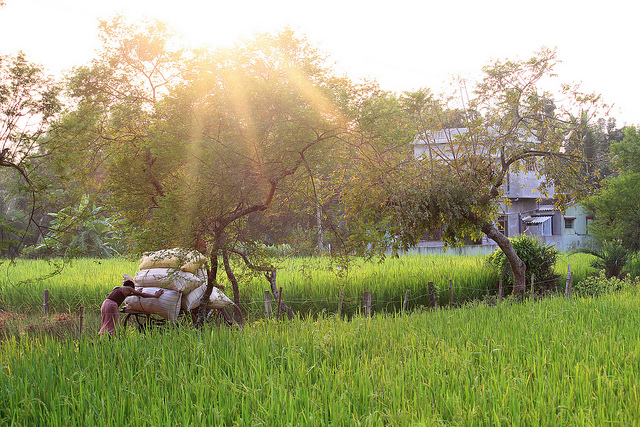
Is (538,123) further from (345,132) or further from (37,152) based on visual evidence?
(37,152)

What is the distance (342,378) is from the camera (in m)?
4.31

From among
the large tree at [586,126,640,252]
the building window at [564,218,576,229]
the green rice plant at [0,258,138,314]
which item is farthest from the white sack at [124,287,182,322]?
the building window at [564,218,576,229]

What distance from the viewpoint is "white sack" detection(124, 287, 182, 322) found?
877 cm

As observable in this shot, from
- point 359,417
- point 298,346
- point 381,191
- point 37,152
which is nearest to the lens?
point 359,417

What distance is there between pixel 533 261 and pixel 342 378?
12.8m

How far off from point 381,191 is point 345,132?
235cm

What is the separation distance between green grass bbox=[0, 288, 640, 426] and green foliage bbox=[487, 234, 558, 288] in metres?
8.53

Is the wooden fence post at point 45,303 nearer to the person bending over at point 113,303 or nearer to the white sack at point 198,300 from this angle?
the person bending over at point 113,303

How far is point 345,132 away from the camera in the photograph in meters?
7.19

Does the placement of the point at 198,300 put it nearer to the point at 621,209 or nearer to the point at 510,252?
the point at 510,252

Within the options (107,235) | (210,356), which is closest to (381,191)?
(210,356)

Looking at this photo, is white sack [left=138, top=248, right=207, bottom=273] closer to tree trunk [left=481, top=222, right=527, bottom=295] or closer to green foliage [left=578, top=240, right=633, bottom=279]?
tree trunk [left=481, top=222, right=527, bottom=295]

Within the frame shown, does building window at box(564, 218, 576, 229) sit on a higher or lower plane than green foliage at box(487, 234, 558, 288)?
higher

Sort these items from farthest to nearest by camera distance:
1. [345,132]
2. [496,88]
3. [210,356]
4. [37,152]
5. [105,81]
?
[496,88] → [105,81] → [345,132] → [37,152] → [210,356]
